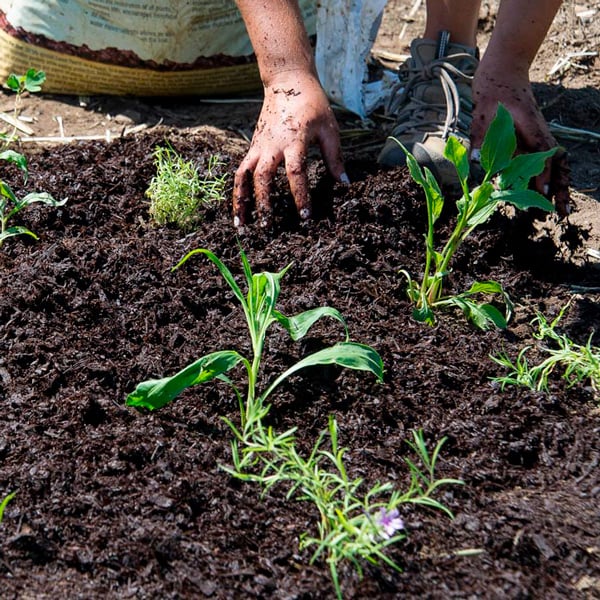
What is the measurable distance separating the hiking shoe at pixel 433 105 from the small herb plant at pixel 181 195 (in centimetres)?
58

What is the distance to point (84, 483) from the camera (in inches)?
70.4

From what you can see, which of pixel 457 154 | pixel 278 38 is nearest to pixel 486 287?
pixel 457 154

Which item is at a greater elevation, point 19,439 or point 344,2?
point 344,2

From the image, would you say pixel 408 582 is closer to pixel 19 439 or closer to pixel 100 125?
pixel 19 439

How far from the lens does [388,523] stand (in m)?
1.59

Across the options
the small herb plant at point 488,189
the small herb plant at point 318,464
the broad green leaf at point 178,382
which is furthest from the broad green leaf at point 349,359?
the small herb plant at point 488,189

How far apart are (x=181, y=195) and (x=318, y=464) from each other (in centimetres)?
107

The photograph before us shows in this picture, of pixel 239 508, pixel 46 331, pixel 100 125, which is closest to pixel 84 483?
pixel 239 508

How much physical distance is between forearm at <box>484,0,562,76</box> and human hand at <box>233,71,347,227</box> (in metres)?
0.57

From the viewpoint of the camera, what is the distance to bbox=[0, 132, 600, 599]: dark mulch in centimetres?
163

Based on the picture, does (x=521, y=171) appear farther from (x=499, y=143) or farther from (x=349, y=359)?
(x=349, y=359)

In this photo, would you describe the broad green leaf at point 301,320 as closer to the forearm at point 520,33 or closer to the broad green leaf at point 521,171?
the broad green leaf at point 521,171

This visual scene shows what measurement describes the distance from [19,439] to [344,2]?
2385mm

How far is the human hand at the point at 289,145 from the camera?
249 cm
